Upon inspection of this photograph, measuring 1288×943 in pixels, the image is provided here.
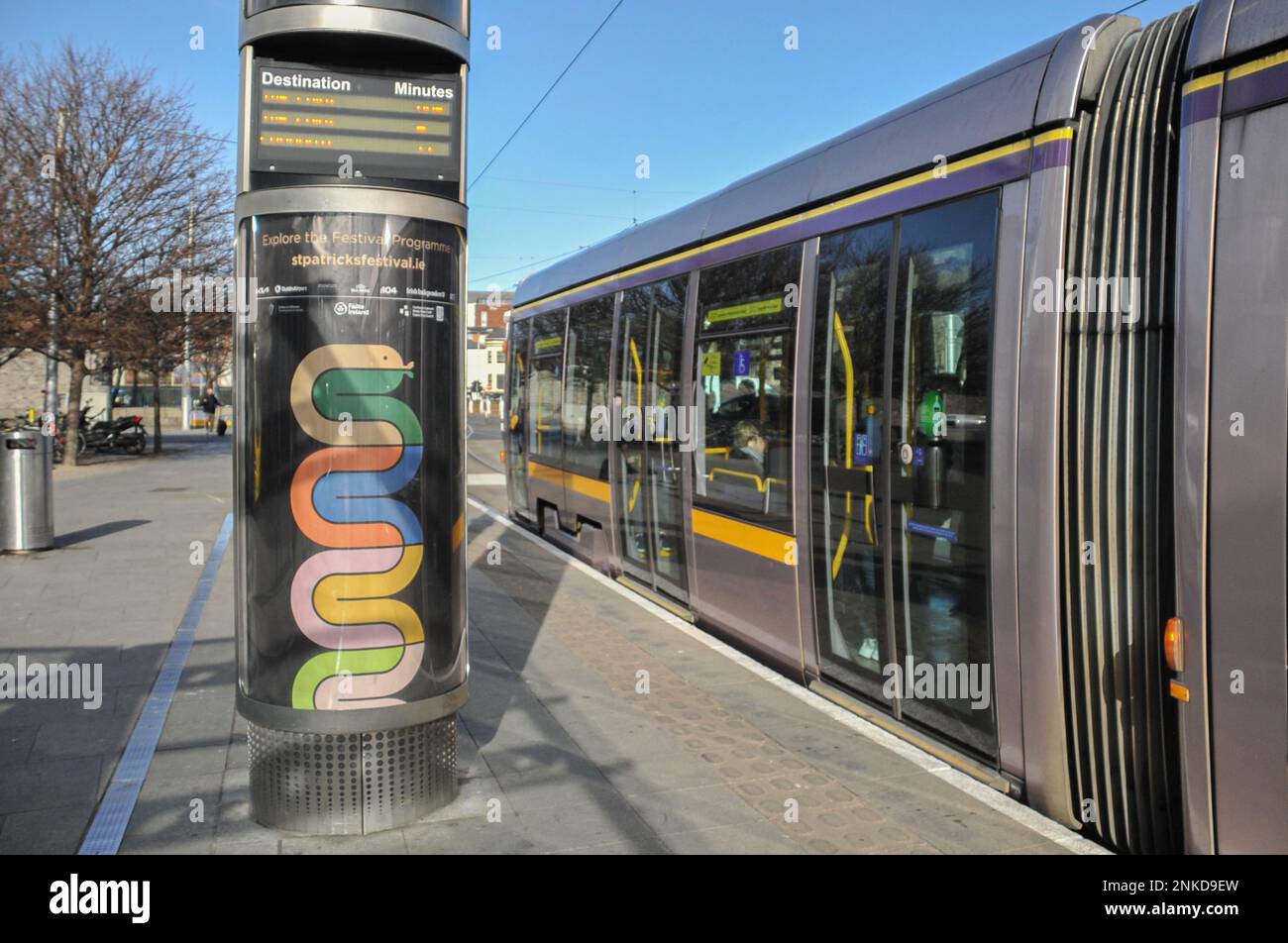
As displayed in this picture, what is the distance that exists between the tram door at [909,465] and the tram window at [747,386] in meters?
0.46

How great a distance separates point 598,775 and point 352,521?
6.30ft

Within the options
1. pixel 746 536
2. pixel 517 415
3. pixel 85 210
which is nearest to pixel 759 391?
pixel 746 536

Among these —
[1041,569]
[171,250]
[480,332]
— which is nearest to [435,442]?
[1041,569]

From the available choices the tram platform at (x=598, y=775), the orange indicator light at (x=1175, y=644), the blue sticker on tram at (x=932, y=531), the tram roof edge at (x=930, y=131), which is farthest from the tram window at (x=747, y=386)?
the orange indicator light at (x=1175, y=644)

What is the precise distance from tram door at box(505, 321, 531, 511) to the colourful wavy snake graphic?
9.67 metres

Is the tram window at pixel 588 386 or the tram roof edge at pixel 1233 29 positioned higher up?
the tram roof edge at pixel 1233 29

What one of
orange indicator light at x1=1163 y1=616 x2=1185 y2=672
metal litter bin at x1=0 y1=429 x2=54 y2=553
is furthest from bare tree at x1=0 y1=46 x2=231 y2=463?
orange indicator light at x1=1163 y1=616 x2=1185 y2=672

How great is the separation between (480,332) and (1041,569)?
101 metres

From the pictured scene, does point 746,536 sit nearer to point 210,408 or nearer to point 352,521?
point 352,521

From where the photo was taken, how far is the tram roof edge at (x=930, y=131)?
15.1 feet

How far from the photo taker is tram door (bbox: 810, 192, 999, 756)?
16.3 feet

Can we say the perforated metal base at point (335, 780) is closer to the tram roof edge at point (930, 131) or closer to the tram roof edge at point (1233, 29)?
the tram roof edge at point (930, 131)

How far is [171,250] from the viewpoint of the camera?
86.7 ft
